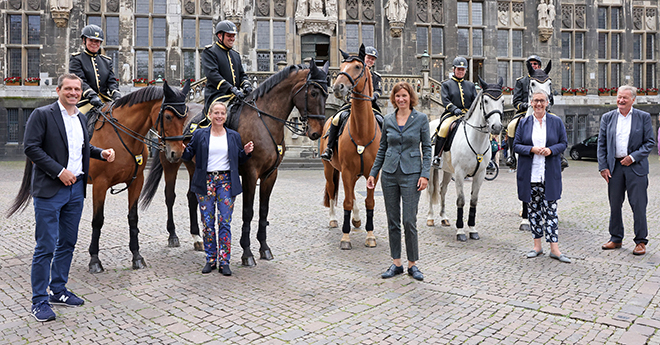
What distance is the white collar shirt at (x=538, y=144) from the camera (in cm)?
674

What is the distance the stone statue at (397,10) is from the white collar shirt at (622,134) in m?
20.5

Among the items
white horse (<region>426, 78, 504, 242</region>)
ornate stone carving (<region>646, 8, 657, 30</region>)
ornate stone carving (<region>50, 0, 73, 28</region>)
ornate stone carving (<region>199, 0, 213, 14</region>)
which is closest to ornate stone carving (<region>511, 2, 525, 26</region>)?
ornate stone carving (<region>646, 8, 657, 30</region>)

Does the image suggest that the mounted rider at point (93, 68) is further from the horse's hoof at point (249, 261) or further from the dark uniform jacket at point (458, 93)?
the dark uniform jacket at point (458, 93)

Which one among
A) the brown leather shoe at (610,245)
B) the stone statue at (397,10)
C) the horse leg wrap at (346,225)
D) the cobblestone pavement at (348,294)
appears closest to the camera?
the cobblestone pavement at (348,294)

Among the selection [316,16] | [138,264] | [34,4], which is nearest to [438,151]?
[138,264]

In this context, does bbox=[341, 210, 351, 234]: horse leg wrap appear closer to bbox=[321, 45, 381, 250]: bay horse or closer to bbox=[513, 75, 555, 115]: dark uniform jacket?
bbox=[321, 45, 381, 250]: bay horse

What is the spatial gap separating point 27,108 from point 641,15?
3452 cm

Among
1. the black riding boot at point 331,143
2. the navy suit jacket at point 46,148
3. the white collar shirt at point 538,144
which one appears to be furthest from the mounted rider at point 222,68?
the white collar shirt at point 538,144

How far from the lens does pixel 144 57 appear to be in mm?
25906

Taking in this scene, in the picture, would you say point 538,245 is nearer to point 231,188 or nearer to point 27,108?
point 231,188

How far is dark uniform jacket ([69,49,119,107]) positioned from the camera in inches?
276

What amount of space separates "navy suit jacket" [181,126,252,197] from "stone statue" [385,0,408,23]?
Answer: 22.1 metres

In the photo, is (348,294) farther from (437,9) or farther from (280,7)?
(437,9)

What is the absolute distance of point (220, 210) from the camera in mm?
6164
